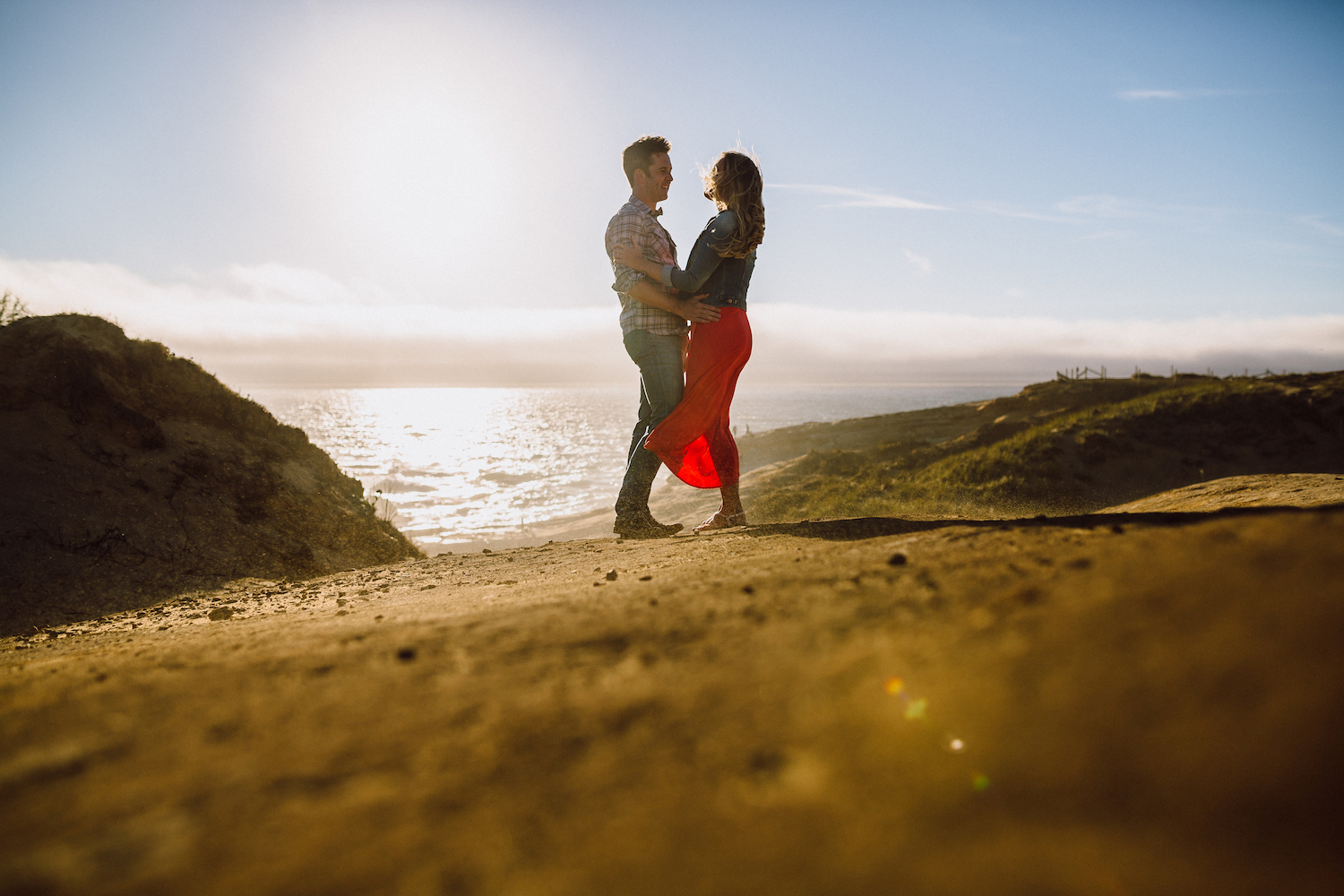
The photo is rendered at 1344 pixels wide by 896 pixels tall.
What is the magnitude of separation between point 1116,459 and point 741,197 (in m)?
8.84

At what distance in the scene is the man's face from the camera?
176 inches

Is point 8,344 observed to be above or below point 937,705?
above

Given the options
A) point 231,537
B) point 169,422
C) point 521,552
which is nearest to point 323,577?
point 231,537

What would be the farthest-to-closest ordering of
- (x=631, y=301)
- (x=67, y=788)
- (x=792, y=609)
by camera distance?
(x=631, y=301) → (x=792, y=609) → (x=67, y=788)

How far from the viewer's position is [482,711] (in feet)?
3.51

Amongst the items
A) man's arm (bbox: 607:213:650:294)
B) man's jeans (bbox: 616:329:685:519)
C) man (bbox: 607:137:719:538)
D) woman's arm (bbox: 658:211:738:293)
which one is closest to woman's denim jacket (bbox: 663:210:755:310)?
woman's arm (bbox: 658:211:738:293)

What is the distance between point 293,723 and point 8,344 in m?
6.48

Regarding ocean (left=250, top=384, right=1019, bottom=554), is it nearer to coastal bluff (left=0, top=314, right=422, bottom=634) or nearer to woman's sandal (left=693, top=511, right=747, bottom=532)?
coastal bluff (left=0, top=314, right=422, bottom=634)

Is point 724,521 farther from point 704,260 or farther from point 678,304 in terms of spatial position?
point 704,260

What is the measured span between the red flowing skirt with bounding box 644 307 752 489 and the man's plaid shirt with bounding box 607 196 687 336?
9.6 inches

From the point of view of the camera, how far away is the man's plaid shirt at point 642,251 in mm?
4309

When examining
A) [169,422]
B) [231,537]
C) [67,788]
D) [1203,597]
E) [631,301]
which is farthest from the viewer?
[169,422]

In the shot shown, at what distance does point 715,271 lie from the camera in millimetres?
4234

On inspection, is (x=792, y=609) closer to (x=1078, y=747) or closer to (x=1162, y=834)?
(x=1078, y=747)
